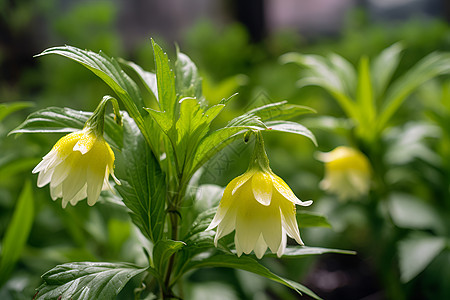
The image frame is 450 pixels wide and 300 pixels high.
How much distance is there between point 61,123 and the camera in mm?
468

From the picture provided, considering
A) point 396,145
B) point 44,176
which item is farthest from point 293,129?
point 396,145

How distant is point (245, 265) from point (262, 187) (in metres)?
0.10

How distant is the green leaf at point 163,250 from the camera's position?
1.41 feet

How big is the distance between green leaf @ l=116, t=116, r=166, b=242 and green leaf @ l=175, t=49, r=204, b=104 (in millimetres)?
80

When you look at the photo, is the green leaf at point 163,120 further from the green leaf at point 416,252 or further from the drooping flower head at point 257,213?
the green leaf at point 416,252

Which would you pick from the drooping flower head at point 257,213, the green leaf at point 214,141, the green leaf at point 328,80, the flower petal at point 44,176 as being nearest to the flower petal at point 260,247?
the drooping flower head at point 257,213

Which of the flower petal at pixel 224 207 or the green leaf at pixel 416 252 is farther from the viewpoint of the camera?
the green leaf at pixel 416 252

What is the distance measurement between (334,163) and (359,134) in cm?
11

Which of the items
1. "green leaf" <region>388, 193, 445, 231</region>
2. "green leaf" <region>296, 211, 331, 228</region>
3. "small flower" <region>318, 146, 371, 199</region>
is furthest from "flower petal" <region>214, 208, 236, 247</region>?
"green leaf" <region>388, 193, 445, 231</region>

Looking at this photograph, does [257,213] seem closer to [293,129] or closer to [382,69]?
[293,129]

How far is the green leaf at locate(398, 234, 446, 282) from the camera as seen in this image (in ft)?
2.57

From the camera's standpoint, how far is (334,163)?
84cm

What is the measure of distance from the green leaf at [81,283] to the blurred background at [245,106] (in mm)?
121

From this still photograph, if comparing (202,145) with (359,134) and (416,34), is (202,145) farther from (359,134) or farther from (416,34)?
(416,34)
